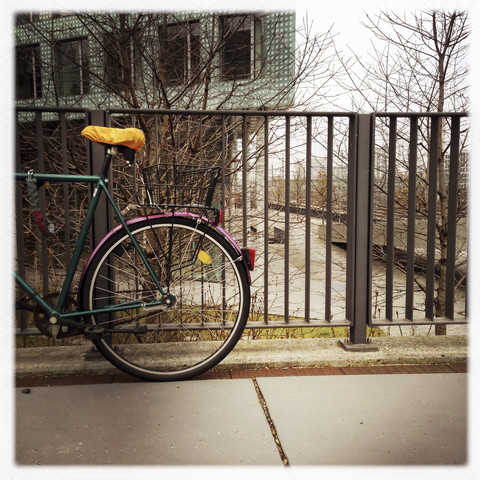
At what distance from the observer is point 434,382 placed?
6.77 ft

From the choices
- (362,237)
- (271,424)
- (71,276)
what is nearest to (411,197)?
→ (362,237)

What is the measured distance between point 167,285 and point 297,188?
6.54 ft

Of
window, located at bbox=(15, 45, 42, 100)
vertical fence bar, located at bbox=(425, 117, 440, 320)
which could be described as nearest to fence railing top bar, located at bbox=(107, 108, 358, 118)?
vertical fence bar, located at bbox=(425, 117, 440, 320)

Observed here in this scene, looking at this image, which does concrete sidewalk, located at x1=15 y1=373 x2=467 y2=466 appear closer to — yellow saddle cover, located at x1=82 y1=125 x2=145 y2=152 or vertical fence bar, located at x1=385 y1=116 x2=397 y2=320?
vertical fence bar, located at x1=385 y1=116 x2=397 y2=320

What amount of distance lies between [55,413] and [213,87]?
10.4ft

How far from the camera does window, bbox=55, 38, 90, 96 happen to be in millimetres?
3682

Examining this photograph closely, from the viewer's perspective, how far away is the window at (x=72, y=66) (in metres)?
3.68

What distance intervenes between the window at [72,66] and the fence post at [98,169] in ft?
5.67

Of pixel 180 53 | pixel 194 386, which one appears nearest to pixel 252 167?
pixel 180 53

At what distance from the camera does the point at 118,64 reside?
3.66 metres

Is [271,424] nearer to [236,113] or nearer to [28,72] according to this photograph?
[236,113]

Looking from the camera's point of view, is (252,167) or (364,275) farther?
(252,167)

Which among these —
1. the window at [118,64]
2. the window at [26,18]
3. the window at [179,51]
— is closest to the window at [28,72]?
the window at [26,18]
